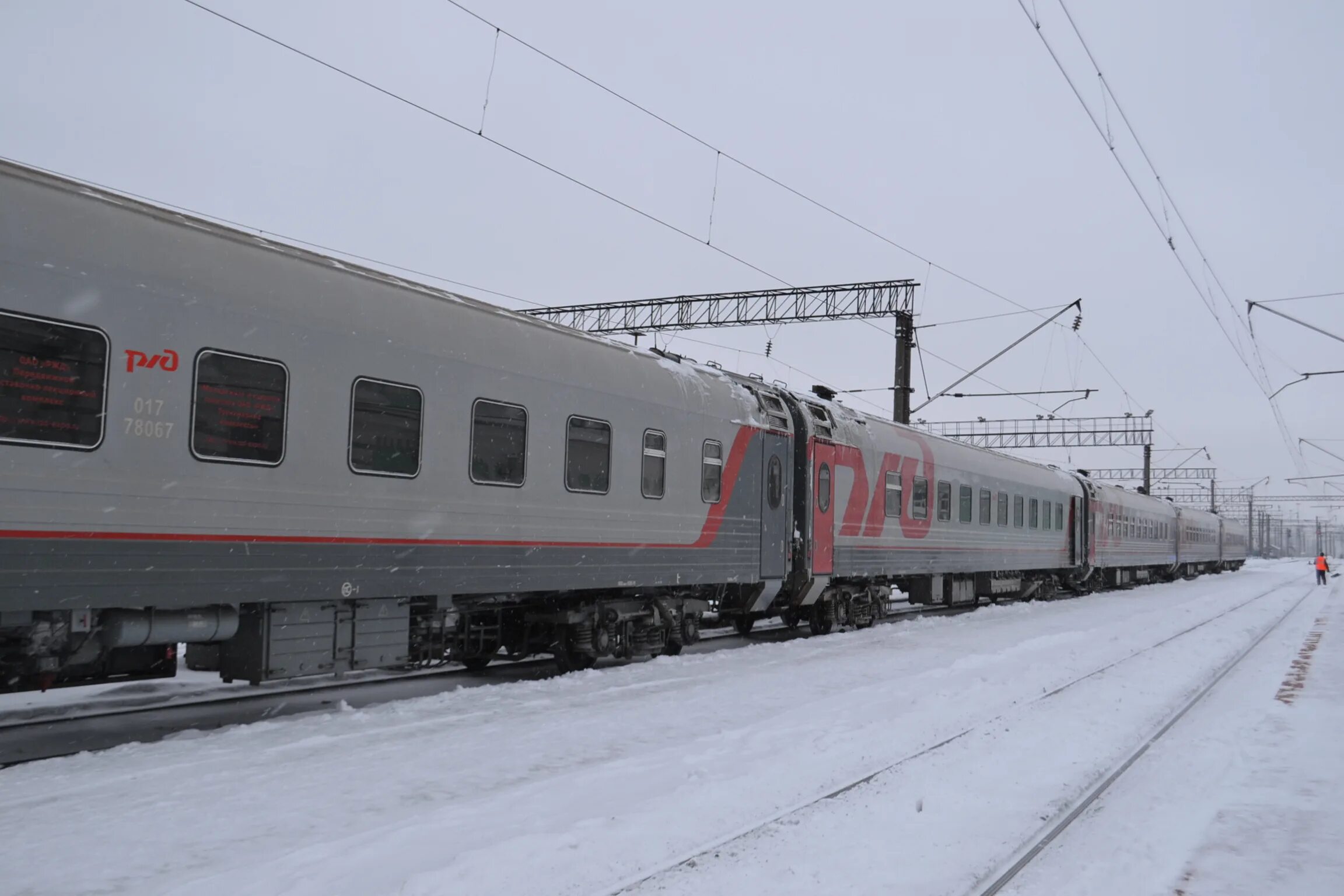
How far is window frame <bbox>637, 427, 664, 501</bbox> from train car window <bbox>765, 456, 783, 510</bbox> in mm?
2604

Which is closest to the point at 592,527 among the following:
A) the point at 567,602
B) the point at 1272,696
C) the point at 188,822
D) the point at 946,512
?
the point at 567,602

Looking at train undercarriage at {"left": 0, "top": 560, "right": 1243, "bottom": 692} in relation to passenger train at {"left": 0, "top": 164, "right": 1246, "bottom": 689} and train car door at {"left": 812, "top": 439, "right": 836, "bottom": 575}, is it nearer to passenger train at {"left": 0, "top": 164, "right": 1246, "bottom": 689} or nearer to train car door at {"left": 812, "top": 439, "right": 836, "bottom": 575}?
passenger train at {"left": 0, "top": 164, "right": 1246, "bottom": 689}

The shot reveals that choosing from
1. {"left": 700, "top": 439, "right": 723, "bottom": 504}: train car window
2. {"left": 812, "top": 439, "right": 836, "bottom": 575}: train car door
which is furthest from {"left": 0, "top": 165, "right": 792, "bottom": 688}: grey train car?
{"left": 812, "top": 439, "right": 836, "bottom": 575}: train car door

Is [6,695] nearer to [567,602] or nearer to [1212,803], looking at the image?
[567,602]

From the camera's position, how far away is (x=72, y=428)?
275 inches

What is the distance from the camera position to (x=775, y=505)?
50.5ft

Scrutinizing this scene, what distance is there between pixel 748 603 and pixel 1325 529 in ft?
673

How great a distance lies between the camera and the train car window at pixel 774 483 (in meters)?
15.2

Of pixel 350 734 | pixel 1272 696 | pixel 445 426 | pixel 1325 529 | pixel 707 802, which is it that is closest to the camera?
pixel 707 802

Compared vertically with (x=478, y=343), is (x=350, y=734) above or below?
below

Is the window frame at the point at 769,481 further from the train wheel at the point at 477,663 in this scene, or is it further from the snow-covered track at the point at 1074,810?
the snow-covered track at the point at 1074,810

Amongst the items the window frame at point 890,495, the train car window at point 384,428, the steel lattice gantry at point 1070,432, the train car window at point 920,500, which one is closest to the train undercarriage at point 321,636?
the train car window at point 384,428

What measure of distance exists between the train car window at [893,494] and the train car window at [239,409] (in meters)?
12.6

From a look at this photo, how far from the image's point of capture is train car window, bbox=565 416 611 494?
37.4ft
